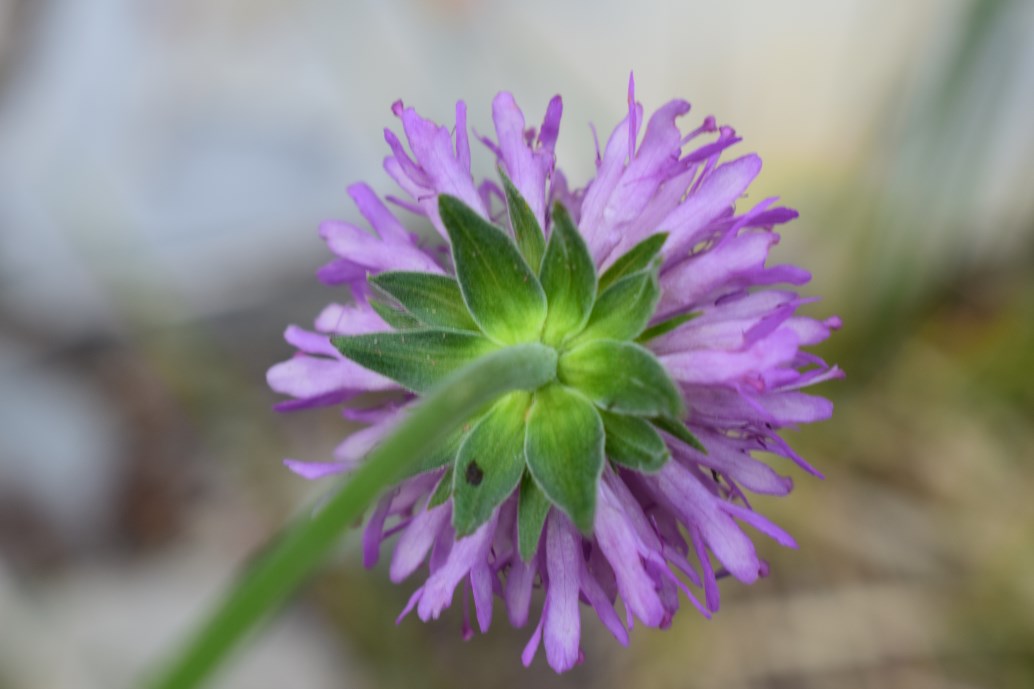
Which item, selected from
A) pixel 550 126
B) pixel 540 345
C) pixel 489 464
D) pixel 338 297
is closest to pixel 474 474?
pixel 489 464

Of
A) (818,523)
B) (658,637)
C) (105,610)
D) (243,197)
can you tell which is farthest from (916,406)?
(105,610)

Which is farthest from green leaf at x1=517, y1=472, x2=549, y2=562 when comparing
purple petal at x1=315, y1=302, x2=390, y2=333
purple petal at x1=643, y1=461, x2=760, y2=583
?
purple petal at x1=315, y1=302, x2=390, y2=333

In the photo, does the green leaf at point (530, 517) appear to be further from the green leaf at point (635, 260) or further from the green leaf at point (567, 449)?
the green leaf at point (635, 260)

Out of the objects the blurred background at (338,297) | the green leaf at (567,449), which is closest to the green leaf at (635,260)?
the green leaf at (567,449)

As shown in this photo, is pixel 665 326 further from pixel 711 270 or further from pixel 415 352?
pixel 415 352

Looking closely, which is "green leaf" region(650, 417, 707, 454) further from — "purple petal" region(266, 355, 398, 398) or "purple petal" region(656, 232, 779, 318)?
"purple petal" region(266, 355, 398, 398)
